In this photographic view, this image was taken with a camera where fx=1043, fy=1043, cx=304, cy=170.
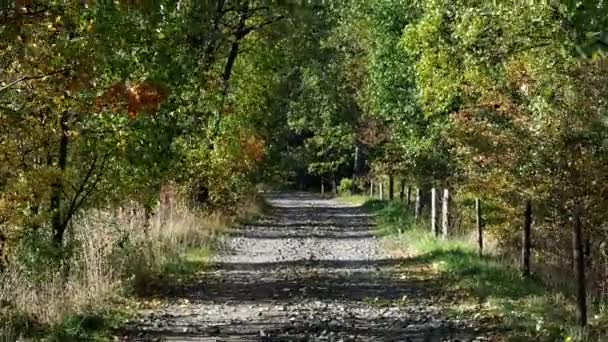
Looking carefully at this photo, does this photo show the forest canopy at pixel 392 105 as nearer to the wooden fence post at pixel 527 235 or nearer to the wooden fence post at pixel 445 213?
the wooden fence post at pixel 527 235

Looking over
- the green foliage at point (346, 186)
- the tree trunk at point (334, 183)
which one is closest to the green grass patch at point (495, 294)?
the green foliage at point (346, 186)

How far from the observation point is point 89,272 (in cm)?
1502

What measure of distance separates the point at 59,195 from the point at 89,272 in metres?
1.25

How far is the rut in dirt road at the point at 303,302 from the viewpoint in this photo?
13.2 meters

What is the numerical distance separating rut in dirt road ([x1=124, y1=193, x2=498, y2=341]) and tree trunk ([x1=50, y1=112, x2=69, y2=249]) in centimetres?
190

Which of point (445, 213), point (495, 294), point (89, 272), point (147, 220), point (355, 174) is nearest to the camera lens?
point (89, 272)

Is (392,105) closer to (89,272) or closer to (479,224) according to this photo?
(479,224)

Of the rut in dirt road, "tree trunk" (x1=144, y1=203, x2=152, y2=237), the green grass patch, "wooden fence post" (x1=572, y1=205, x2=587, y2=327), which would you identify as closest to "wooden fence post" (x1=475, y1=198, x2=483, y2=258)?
the green grass patch

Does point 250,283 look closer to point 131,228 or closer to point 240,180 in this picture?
point 131,228

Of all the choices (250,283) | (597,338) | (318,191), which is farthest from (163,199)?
(318,191)

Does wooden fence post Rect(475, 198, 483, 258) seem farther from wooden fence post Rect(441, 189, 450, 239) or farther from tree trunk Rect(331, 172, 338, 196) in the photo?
tree trunk Rect(331, 172, 338, 196)

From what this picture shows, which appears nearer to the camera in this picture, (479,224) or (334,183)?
(479,224)

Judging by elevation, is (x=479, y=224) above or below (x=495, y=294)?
above

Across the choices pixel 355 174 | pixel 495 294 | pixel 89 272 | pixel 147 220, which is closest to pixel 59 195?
pixel 89 272
